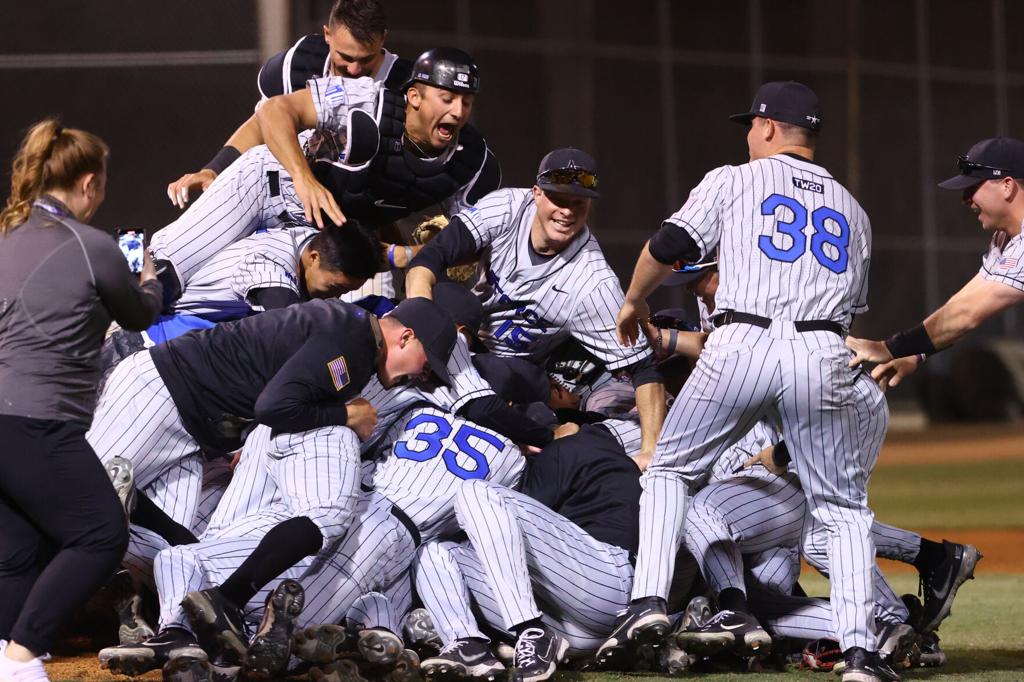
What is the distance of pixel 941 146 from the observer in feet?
61.9

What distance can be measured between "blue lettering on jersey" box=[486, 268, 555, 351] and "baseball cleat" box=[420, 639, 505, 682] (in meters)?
1.58

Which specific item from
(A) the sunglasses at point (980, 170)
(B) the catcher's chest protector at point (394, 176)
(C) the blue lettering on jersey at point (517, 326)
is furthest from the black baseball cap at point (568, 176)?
(A) the sunglasses at point (980, 170)

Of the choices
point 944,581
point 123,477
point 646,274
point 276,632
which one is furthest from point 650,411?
point 123,477

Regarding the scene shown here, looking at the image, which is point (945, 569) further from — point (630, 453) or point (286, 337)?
point (286, 337)

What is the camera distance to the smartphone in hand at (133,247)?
12.0 feet

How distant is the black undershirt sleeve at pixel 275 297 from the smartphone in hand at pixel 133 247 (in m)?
0.87

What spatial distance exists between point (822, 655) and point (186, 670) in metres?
2.11

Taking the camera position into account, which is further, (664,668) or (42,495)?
(664,668)

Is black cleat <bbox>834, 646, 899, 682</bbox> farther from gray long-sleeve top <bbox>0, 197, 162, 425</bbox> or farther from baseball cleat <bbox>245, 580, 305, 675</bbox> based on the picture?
gray long-sleeve top <bbox>0, 197, 162, 425</bbox>

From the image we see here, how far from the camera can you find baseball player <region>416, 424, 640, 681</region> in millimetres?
3744

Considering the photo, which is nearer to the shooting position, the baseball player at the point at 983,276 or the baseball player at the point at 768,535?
the baseball player at the point at 768,535

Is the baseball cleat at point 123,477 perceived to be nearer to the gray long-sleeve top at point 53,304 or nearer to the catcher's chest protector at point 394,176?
the gray long-sleeve top at point 53,304

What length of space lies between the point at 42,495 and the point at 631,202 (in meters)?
13.3

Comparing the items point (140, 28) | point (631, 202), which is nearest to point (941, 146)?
point (631, 202)
